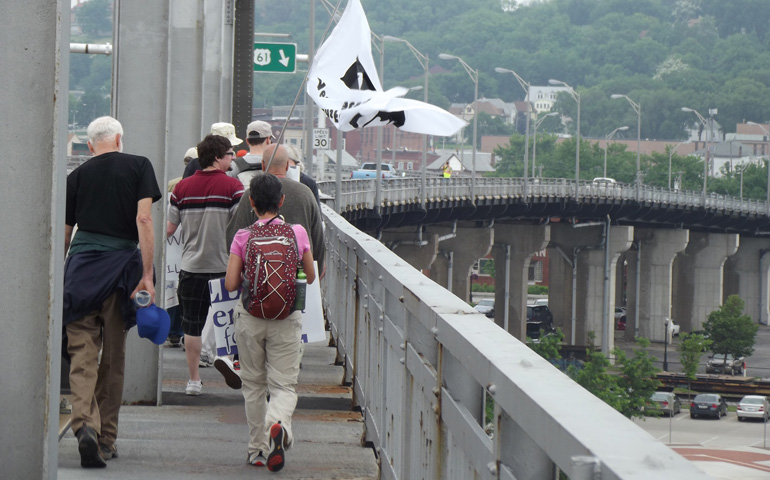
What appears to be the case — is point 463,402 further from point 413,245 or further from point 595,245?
point 595,245

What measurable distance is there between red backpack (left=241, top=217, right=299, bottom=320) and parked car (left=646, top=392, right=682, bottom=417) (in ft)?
229

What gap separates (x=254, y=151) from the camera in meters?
9.32

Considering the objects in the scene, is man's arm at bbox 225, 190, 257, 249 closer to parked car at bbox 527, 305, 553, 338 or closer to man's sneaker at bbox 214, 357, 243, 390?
man's sneaker at bbox 214, 357, 243, 390

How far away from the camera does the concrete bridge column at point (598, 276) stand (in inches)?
4321

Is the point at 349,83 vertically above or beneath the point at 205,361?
above

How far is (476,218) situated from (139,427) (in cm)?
8017

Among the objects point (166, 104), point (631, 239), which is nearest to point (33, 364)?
point (166, 104)

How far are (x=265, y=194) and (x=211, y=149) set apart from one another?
5.32ft

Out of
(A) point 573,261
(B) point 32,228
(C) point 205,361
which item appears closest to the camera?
(B) point 32,228

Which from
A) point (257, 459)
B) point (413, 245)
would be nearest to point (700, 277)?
point (413, 245)

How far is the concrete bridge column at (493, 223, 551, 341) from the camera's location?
338 ft

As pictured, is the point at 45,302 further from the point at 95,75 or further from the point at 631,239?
the point at 631,239

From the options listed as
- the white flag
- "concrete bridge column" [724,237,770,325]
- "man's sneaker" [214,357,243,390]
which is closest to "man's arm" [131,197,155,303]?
"man's sneaker" [214,357,243,390]

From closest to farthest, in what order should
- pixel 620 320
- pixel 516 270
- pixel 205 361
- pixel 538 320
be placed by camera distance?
1. pixel 205 361
2. pixel 516 270
3. pixel 538 320
4. pixel 620 320
